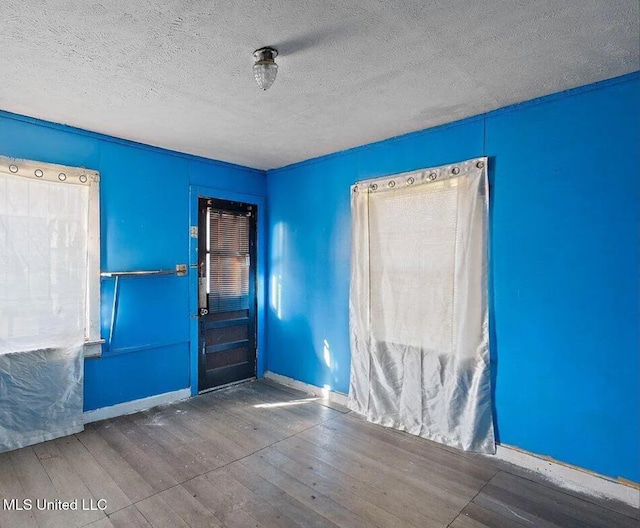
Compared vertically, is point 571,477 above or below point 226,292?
below

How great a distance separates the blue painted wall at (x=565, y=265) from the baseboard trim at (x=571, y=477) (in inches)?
2.1

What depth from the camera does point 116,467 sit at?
247 centimetres

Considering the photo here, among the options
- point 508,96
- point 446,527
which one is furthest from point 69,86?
point 446,527

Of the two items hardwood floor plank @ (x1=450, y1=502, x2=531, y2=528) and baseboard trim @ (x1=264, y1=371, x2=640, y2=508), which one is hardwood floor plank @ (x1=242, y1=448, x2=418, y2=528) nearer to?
hardwood floor plank @ (x1=450, y1=502, x2=531, y2=528)

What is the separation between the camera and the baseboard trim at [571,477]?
7.00 ft

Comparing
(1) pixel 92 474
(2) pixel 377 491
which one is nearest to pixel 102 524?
(1) pixel 92 474

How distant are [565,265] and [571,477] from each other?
1319 mm

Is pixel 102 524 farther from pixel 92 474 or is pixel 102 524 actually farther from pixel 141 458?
pixel 141 458

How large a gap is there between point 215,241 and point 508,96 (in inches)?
116

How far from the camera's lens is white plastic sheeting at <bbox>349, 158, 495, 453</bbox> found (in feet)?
8.82

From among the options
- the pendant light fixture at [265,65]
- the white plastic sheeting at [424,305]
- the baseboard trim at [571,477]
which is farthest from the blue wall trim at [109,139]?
the baseboard trim at [571,477]

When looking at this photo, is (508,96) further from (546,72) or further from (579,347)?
(579,347)

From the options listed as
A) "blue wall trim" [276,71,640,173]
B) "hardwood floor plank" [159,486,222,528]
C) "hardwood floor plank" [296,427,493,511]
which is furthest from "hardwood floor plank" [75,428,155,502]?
"blue wall trim" [276,71,640,173]

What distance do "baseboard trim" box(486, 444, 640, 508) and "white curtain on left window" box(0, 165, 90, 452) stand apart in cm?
328
